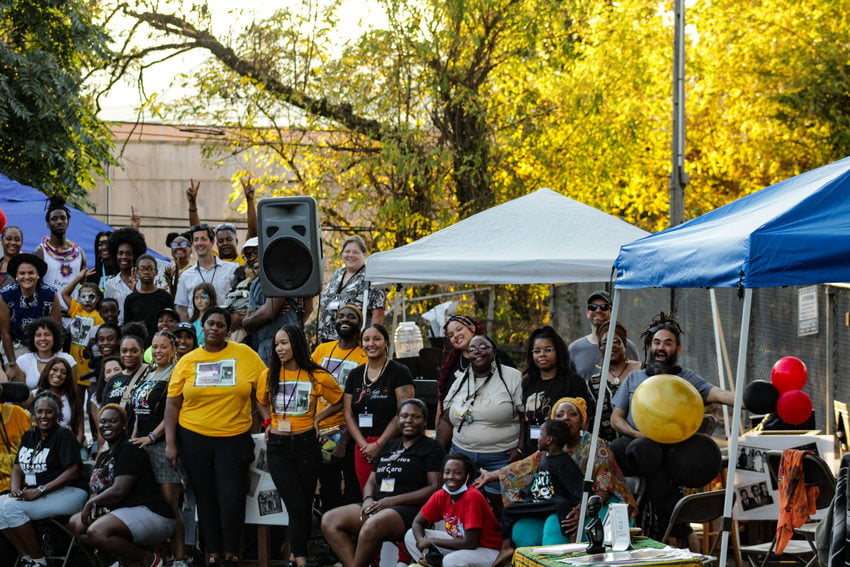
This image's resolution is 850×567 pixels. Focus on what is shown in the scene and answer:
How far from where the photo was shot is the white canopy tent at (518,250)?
1041 cm

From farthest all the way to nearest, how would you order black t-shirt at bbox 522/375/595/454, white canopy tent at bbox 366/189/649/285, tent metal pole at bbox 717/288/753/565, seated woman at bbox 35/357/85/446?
1. white canopy tent at bbox 366/189/649/285
2. seated woman at bbox 35/357/85/446
3. black t-shirt at bbox 522/375/595/454
4. tent metal pole at bbox 717/288/753/565

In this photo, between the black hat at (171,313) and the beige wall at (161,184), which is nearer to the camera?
the black hat at (171,313)

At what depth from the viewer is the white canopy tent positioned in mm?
10414

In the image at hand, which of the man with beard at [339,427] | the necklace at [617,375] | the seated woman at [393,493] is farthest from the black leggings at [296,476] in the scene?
the necklace at [617,375]

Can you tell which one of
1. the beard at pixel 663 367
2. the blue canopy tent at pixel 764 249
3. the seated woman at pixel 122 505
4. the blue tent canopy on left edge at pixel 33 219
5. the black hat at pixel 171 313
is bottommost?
the seated woman at pixel 122 505

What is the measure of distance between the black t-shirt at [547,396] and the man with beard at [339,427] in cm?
159

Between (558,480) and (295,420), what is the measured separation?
7.89 feet

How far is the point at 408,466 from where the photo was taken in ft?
28.0

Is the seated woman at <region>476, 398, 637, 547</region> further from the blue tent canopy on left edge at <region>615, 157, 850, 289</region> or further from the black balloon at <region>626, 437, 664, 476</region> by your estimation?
the blue tent canopy on left edge at <region>615, 157, 850, 289</region>

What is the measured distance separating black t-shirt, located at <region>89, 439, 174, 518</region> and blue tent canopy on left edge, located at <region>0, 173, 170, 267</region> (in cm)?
532

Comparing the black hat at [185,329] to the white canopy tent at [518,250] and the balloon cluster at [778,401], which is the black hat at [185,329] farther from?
the balloon cluster at [778,401]

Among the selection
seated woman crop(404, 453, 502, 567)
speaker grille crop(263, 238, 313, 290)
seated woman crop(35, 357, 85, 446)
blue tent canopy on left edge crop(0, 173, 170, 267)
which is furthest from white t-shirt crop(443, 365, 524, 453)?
blue tent canopy on left edge crop(0, 173, 170, 267)

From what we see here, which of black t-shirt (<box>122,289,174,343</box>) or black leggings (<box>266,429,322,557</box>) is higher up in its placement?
black t-shirt (<box>122,289,174,343</box>)

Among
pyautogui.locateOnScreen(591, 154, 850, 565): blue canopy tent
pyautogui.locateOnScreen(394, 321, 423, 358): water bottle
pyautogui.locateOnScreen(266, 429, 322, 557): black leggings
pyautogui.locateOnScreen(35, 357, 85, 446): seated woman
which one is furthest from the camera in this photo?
pyautogui.locateOnScreen(394, 321, 423, 358): water bottle
